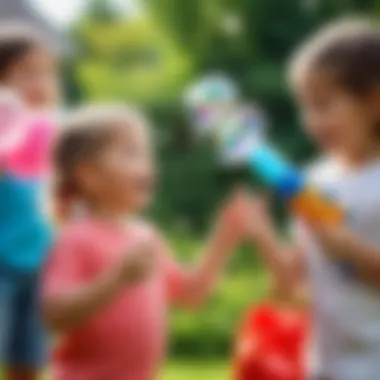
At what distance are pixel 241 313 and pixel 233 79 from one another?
22 centimetres

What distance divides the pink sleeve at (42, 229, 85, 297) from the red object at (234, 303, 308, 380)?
0.57 ft

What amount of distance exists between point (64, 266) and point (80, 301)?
0.04m

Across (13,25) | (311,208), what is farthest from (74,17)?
(311,208)

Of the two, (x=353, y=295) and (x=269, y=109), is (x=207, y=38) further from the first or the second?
(x=353, y=295)

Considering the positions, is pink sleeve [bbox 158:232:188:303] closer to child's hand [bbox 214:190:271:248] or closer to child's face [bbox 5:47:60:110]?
child's hand [bbox 214:190:271:248]

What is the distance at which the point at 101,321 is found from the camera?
0.94m

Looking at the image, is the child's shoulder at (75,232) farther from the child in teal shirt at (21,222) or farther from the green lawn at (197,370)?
the green lawn at (197,370)

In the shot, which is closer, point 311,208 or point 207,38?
point 311,208

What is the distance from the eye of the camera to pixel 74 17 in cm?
106

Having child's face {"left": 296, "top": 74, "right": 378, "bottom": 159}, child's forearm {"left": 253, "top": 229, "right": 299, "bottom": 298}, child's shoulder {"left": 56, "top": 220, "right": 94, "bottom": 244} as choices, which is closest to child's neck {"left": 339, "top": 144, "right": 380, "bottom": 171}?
child's face {"left": 296, "top": 74, "right": 378, "bottom": 159}

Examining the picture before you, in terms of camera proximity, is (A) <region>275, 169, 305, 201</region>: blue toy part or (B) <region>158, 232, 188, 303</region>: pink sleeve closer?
(A) <region>275, 169, 305, 201</region>: blue toy part

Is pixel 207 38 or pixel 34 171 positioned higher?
pixel 207 38

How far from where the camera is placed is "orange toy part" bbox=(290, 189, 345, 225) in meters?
0.89

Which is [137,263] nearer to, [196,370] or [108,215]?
[108,215]
